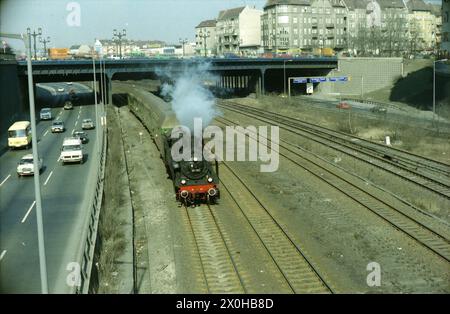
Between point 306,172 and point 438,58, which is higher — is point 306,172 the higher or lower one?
the lower one

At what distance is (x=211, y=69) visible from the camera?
70.8m

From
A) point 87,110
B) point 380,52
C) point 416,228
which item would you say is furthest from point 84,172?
point 380,52

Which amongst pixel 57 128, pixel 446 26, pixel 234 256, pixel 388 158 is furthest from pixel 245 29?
pixel 234 256

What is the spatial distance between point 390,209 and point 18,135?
101ft

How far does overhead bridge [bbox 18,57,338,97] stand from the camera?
6362 centimetres

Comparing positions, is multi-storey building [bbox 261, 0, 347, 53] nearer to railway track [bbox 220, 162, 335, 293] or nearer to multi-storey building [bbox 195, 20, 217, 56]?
multi-storey building [bbox 195, 20, 217, 56]

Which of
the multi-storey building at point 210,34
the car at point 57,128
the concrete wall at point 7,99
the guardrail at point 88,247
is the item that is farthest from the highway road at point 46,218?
the multi-storey building at point 210,34

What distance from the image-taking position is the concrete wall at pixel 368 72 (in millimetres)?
82125

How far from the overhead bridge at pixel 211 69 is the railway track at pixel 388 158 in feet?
50.4

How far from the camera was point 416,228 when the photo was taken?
19.2 meters

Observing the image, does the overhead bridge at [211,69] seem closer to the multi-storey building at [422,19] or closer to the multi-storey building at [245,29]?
the multi-storey building at [245,29]

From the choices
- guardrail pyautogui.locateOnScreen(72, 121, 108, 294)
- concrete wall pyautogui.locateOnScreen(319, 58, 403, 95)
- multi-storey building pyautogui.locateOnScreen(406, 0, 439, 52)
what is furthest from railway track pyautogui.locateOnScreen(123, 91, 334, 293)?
multi-storey building pyautogui.locateOnScreen(406, 0, 439, 52)
